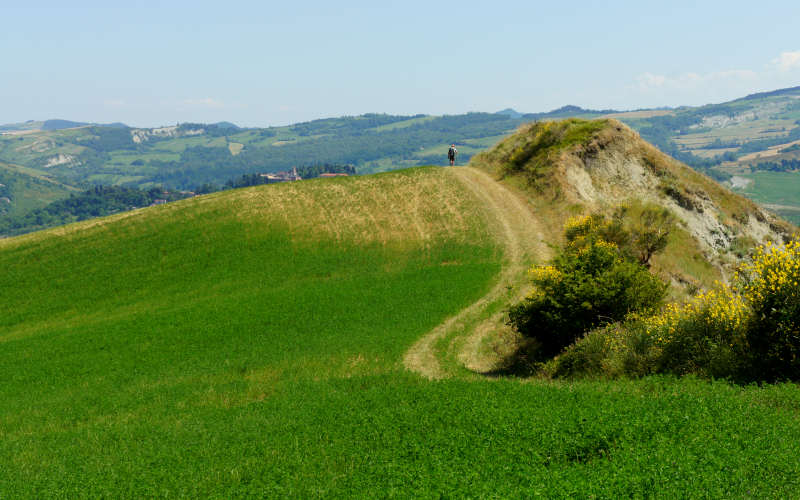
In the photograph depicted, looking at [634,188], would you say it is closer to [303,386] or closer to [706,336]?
[706,336]

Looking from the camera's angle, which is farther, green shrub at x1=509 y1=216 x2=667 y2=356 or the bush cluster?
green shrub at x1=509 y1=216 x2=667 y2=356

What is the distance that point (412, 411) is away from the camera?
65.3ft

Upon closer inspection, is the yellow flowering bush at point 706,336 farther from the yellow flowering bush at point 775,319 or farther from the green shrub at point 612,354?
the yellow flowering bush at point 775,319

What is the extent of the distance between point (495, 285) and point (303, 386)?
23541 millimetres

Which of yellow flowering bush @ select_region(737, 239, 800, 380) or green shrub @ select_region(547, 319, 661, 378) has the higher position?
yellow flowering bush @ select_region(737, 239, 800, 380)

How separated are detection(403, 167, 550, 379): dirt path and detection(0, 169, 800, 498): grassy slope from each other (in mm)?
1779

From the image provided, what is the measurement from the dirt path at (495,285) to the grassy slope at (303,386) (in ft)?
5.84

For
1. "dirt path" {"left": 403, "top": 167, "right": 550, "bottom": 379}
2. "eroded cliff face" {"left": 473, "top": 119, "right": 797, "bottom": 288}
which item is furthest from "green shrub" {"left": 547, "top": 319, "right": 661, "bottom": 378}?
"eroded cliff face" {"left": 473, "top": 119, "right": 797, "bottom": 288}

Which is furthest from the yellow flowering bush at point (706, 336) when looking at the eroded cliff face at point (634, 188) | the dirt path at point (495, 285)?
the eroded cliff face at point (634, 188)

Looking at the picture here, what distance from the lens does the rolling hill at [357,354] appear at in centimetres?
1472

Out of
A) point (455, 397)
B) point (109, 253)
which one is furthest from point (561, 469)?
point (109, 253)

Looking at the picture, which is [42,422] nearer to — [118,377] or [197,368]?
[118,377]

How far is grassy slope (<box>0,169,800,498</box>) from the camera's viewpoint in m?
14.3

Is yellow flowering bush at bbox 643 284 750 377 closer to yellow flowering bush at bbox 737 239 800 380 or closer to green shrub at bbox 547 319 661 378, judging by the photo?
green shrub at bbox 547 319 661 378
